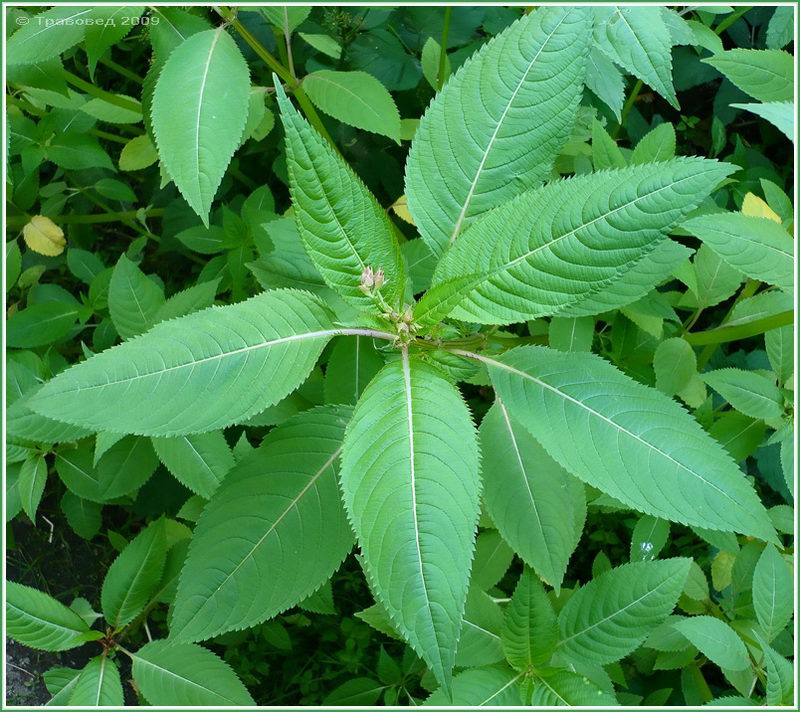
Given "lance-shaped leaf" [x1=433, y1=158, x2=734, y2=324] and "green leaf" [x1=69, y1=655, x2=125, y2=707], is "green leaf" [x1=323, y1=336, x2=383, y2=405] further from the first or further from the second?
"green leaf" [x1=69, y1=655, x2=125, y2=707]

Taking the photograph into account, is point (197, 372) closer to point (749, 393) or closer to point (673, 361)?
point (673, 361)

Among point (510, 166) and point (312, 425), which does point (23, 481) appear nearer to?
point (312, 425)

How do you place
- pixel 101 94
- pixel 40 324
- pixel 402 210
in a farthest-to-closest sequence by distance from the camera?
pixel 40 324
pixel 402 210
pixel 101 94

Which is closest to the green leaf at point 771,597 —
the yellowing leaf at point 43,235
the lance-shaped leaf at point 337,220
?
the lance-shaped leaf at point 337,220

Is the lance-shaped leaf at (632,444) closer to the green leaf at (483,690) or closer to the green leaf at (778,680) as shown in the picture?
the green leaf at (778,680)

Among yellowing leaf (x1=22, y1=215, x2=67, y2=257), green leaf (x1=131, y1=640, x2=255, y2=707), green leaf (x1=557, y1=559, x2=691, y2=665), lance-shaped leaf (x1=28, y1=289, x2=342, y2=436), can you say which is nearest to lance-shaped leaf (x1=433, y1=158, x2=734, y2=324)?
lance-shaped leaf (x1=28, y1=289, x2=342, y2=436)

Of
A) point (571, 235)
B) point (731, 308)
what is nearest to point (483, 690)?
point (571, 235)
